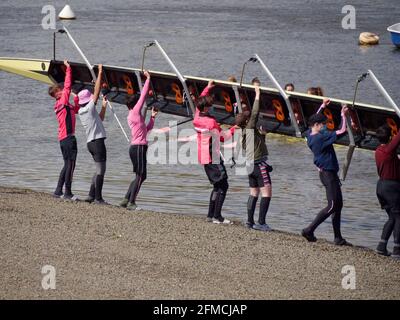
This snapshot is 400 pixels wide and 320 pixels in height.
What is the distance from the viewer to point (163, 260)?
12.7 metres

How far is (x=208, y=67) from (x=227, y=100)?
83.0 ft

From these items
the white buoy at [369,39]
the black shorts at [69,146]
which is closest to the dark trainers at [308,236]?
the black shorts at [69,146]

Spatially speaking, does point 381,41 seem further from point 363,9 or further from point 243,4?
point 243,4

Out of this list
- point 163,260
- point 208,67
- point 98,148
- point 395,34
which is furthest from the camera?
point 395,34

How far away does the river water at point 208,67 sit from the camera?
64.4 feet

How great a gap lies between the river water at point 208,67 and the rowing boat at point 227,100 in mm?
1644

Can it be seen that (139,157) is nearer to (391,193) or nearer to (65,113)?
(65,113)

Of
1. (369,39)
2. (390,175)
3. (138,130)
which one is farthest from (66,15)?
(390,175)

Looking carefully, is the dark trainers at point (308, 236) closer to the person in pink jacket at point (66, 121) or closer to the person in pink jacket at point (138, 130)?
the person in pink jacket at point (138, 130)

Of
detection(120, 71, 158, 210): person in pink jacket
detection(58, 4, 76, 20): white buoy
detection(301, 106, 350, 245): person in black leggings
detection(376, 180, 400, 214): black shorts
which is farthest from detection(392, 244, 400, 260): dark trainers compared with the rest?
detection(58, 4, 76, 20): white buoy

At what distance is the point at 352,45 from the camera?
169 ft

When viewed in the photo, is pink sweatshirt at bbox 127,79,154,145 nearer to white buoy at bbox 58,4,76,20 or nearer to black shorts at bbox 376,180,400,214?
black shorts at bbox 376,180,400,214

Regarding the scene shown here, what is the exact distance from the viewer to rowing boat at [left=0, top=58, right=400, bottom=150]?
15.8 meters
